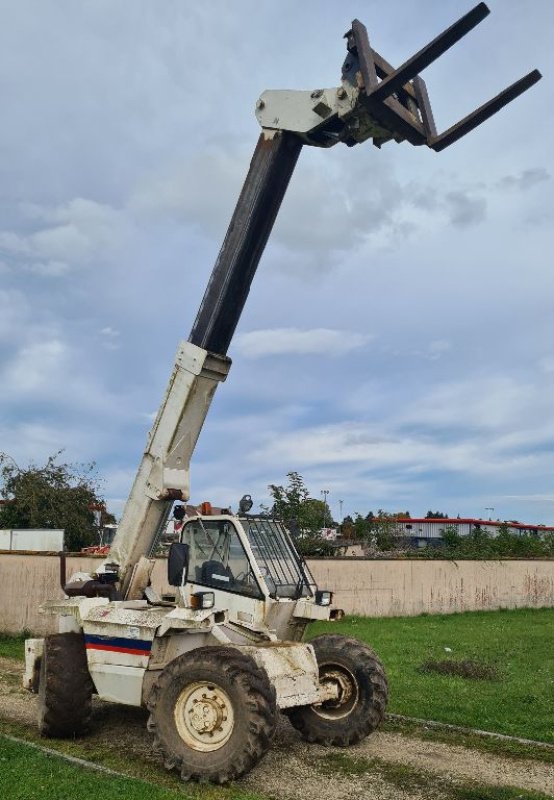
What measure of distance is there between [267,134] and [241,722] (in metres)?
6.24

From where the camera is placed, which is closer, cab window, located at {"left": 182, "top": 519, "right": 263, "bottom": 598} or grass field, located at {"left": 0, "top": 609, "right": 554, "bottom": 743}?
cab window, located at {"left": 182, "top": 519, "right": 263, "bottom": 598}

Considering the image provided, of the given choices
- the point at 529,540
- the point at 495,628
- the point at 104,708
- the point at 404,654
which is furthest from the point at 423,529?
the point at 104,708

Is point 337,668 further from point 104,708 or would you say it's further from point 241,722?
point 104,708

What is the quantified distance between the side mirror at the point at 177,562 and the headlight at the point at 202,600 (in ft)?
1.34

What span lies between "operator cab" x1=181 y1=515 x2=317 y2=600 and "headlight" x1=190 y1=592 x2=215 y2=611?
360 mm

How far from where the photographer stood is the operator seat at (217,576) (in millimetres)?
8664

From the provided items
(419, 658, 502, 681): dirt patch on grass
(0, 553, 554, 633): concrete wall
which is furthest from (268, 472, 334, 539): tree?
(419, 658, 502, 681): dirt patch on grass

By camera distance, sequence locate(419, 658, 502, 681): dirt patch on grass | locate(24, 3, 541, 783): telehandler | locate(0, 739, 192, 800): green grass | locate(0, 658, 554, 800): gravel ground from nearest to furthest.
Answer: locate(0, 739, 192, 800): green grass → locate(0, 658, 554, 800): gravel ground → locate(24, 3, 541, 783): telehandler → locate(419, 658, 502, 681): dirt patch on grass

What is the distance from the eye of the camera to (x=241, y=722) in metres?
A: 7.23

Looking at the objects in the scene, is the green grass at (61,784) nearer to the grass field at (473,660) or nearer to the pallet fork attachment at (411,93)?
the grass field at (473,660)

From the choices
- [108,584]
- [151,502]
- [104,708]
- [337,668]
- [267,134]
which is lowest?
[104,708]

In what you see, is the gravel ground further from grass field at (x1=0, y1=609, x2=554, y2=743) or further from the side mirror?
the side mirror

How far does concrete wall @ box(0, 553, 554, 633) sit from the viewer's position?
1817 cm

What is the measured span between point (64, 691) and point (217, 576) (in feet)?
6.83
